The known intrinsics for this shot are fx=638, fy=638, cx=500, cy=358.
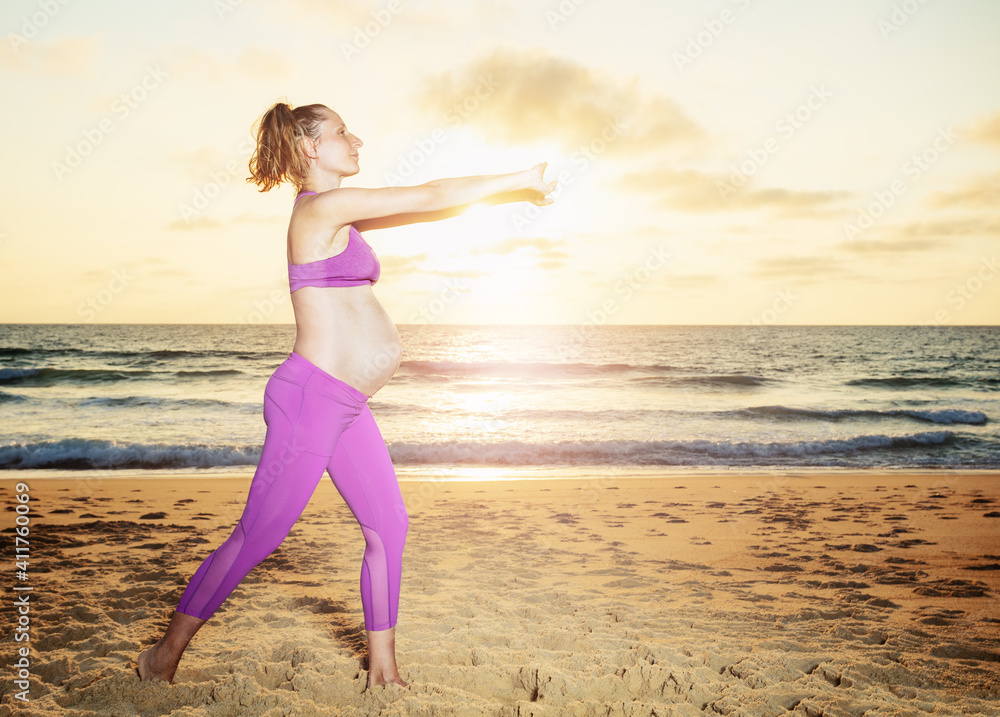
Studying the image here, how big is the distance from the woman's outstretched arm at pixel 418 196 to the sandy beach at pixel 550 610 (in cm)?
186

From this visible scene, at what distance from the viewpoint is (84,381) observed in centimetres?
2280

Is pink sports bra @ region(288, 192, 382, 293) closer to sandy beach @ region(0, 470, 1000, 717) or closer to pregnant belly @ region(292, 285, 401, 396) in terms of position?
pregnant belly @ region(292, 285, 401, 396)

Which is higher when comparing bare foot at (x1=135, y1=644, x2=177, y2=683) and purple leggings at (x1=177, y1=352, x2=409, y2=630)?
purple leggings at (x1=177, y1=352, x2=409, y2=630)

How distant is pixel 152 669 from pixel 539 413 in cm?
1400

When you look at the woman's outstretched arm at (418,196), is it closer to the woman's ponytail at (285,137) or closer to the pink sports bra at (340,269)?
the pink sports bra at (340,269)

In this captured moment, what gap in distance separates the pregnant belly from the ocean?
24.3 ft

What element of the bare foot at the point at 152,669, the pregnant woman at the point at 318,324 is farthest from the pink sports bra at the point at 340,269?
the bare foot at the point at 152,669

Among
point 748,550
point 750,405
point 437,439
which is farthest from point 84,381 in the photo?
point 748,550

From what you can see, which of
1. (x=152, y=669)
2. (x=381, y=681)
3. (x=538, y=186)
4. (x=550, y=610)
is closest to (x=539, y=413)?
(x=550, y=610)

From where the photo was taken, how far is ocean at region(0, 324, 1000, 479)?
11195mm

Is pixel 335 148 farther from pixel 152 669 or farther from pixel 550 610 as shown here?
pixel 550 610

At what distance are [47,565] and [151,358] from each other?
95.8 ft

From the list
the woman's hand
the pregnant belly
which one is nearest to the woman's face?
the pregnant belly

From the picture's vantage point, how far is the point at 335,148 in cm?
227
